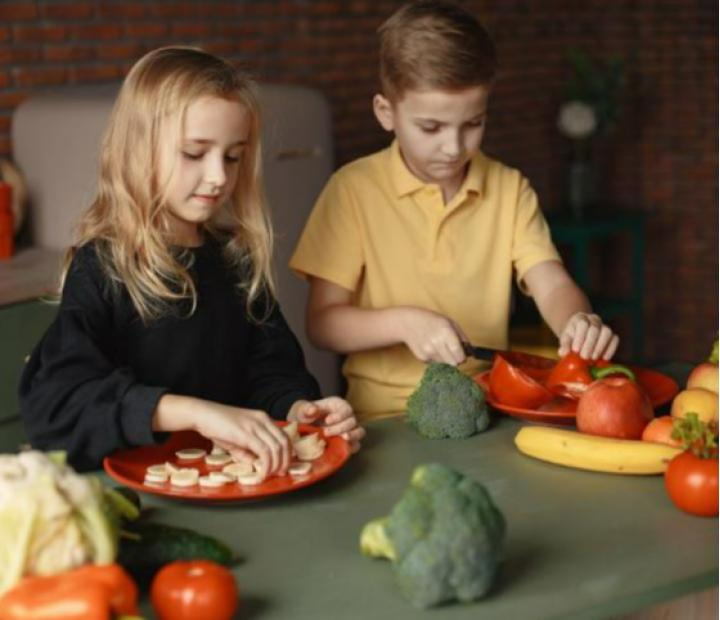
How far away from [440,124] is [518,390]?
57cm

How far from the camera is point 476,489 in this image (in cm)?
159

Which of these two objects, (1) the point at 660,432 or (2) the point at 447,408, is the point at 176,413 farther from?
(1) the point at 660,432

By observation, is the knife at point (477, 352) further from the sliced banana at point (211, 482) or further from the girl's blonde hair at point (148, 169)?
the sliced banana at point (211, 482)

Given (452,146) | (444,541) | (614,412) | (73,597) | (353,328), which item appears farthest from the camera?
(353,328)

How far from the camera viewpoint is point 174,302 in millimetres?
2303

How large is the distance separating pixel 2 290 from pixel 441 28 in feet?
4.78

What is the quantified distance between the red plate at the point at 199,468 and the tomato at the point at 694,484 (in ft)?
1.51

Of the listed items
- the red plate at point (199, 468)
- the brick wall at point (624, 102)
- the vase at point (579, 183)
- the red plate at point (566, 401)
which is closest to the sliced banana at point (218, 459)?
the red plate at point (199, 468)

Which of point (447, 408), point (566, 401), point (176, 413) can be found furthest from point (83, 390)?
point (566, 401)

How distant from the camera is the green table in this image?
1.57 meters

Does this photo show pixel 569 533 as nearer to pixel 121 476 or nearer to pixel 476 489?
pixel 476 489

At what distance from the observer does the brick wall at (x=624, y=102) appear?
199 inches

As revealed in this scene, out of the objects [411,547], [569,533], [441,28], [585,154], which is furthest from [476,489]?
[585,154]

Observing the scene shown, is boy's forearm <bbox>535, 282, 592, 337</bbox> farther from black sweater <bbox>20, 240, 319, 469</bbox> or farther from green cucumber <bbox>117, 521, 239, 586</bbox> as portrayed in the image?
green cucumber <bbox>117, 521, 239, 586</bbox>
